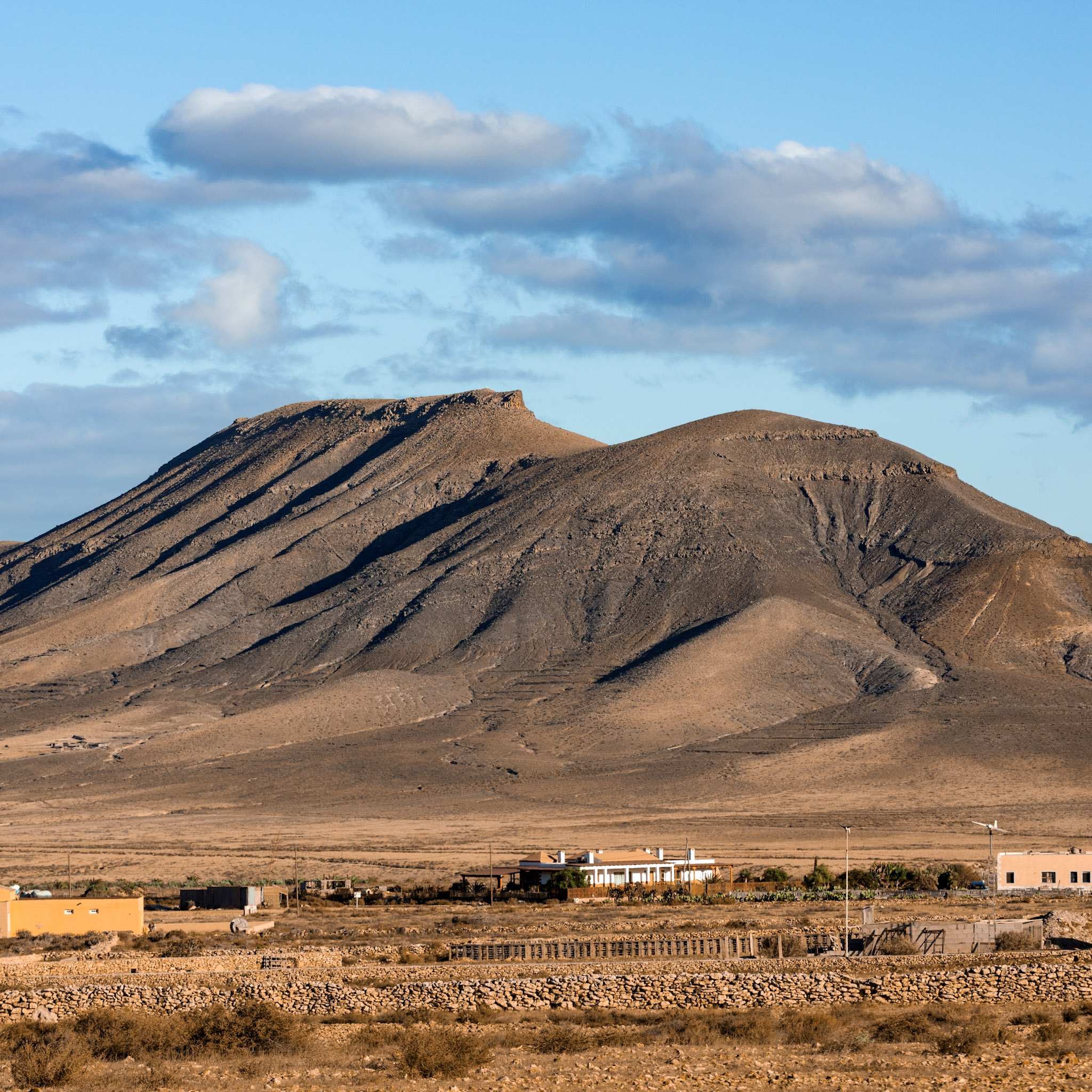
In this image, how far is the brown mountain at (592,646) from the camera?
113m

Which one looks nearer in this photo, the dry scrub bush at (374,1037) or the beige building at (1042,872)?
the dry scrub bush at (374,1037)

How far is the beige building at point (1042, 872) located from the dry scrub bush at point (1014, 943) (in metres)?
24.7

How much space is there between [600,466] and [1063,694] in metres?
64.5

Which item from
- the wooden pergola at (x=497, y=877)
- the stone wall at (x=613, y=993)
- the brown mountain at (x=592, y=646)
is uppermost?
the brown mountain at (x=592, y=646)

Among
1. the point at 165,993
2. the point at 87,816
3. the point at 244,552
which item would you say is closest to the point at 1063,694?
the point at 87,816

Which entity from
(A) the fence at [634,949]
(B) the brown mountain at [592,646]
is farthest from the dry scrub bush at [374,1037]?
(B) the brown mountain at [592,646]

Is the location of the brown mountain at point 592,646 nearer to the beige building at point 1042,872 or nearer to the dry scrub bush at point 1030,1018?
the beige building at point 1042,872

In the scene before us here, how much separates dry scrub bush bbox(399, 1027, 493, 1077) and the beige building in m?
39.8

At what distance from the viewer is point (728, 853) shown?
264 ft

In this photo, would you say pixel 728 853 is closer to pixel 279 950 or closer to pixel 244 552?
pixel 279 950

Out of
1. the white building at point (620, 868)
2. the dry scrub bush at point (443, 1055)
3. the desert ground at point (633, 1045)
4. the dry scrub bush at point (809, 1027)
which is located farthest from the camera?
the white building at point (620, 868)

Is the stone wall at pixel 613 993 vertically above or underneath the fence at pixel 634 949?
above

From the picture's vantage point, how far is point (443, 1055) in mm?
23422

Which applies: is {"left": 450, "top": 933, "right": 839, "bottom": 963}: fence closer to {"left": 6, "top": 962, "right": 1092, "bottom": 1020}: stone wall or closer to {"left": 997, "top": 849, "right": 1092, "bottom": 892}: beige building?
{"left": 6, "top": 962, "right": 1092, "bottom": 1020}: stone wall
